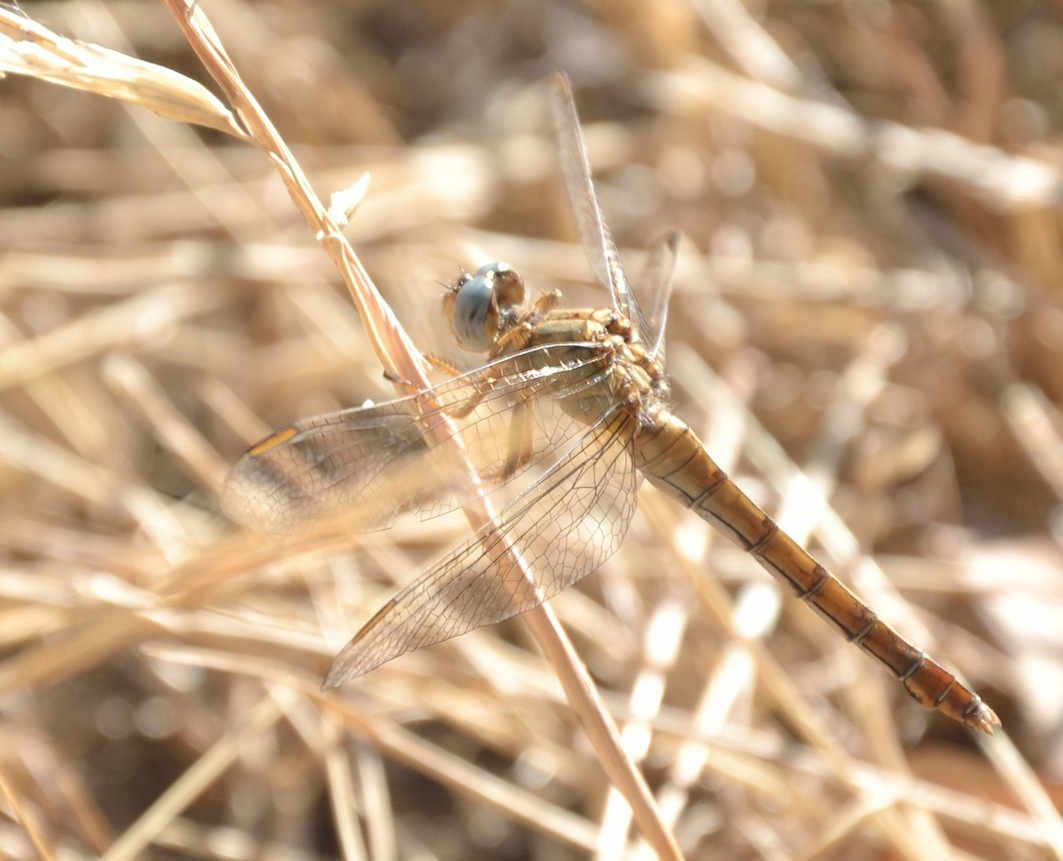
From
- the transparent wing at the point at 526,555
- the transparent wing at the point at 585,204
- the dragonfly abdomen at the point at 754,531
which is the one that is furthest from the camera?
the transparent wing at the point at 585,204

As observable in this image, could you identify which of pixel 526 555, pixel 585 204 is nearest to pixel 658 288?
pixel 585 204

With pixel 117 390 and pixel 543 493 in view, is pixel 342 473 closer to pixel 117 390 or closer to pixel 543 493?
pixel 543 493

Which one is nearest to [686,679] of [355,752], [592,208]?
[355,752]

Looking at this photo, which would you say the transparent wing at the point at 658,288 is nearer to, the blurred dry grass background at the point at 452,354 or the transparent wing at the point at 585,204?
the transparent wing at the point at 585,204

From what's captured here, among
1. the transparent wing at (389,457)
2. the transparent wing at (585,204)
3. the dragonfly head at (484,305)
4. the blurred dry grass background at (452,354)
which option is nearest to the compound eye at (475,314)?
the dragonfly head at (484,305)

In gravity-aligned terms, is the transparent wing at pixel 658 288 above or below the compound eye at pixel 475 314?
above

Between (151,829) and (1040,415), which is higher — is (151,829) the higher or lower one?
the lower one
